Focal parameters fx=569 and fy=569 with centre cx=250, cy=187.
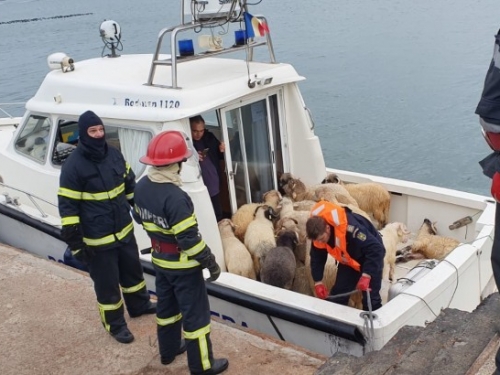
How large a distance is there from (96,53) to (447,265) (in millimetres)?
25053

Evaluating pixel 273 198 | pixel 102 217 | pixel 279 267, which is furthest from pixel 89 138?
pixel 273 198

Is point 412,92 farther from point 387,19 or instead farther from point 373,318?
point 373,318

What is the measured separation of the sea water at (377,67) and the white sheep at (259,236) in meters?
8.03

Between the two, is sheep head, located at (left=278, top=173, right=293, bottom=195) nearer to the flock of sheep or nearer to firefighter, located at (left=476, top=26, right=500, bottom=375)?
the flock of sheep

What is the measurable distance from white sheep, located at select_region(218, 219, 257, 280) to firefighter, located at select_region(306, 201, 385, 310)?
895 millimetres

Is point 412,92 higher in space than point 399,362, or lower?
lower

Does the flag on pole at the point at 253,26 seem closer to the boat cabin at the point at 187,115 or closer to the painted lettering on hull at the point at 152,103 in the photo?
the boat cabin at the point at 187,115

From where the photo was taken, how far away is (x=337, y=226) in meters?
4.46

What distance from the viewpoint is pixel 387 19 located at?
29156 millimetres

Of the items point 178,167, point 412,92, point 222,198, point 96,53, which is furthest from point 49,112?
point 96,53

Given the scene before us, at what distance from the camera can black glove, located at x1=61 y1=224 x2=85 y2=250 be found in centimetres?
404

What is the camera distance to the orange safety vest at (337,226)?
14.6ft

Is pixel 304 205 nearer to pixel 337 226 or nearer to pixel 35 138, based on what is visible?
pixel 337 226

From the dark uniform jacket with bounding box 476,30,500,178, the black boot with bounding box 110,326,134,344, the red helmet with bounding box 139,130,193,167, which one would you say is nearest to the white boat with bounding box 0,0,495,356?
the black boot with bounding box 110,326,134,344
